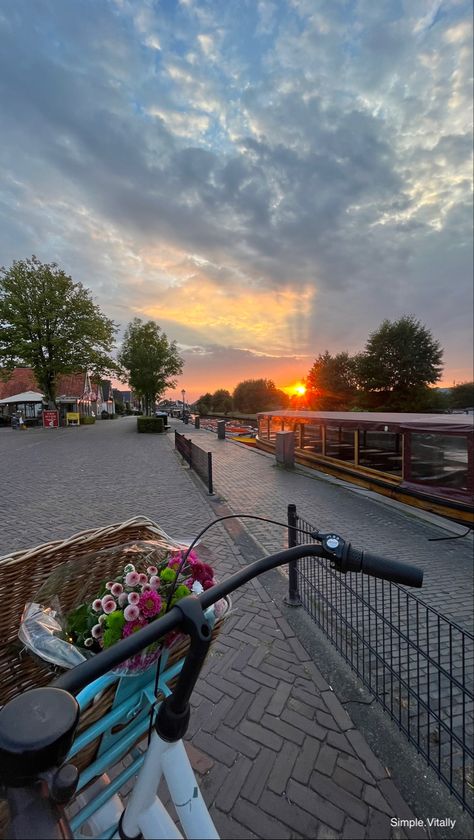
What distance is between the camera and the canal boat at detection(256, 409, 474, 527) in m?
7.43

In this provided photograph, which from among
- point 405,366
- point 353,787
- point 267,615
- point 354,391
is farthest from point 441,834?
point 354,391

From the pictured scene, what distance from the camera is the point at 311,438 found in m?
14.4

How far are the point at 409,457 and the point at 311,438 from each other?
5742 millimetres

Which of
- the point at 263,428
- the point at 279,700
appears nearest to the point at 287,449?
the point at 263,428

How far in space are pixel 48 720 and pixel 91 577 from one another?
3.74 ft

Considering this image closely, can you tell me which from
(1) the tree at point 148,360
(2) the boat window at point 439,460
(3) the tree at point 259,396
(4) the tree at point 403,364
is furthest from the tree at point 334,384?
(2) the boat window at point 439,460

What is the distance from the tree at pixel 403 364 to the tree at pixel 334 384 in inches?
171

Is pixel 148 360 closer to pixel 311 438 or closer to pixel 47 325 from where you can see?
pixel 47 325

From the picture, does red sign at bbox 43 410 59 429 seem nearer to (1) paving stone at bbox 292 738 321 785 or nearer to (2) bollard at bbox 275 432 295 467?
(2) bollard at bbox 275 432 295 467

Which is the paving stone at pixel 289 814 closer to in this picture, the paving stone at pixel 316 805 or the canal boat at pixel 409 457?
the paving stone at pixel 316 805

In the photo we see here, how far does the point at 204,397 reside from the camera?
80.0 metres

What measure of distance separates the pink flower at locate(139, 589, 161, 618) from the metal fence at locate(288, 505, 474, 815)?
1440 millimetres

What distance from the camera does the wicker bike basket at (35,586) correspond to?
1.66 metres

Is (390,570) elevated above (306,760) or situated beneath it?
elevated above
